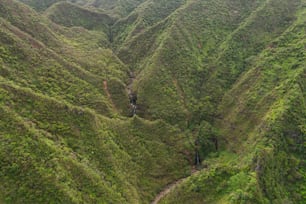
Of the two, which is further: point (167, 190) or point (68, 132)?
point (167, 190)

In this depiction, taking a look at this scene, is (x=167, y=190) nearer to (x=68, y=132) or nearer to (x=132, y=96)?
(x=68, y=132)

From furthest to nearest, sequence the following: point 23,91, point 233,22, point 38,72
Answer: point 233,22
point 38,72
point 23,91

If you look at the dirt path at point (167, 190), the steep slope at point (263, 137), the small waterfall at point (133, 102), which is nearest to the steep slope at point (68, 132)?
the dirt path at point (167, 190)

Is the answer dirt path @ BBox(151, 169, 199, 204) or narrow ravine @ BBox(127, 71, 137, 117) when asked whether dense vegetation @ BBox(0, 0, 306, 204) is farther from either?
dirt path @ BBox(151, 169, 199, 204)

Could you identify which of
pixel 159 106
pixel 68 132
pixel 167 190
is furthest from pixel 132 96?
pixel 167 190

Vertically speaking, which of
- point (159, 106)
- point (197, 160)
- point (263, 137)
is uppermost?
point (263, 137)

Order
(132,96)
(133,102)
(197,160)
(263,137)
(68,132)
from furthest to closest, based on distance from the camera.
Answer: (132,96) < (133,102) < (197,160) < (263,137) < (68,132)

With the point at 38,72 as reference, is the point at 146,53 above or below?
below

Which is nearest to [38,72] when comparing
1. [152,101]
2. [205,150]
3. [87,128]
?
[87,128]

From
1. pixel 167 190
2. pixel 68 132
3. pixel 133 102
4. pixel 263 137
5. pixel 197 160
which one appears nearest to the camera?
pixel 68 132

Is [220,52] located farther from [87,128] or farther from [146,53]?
[87,128]
